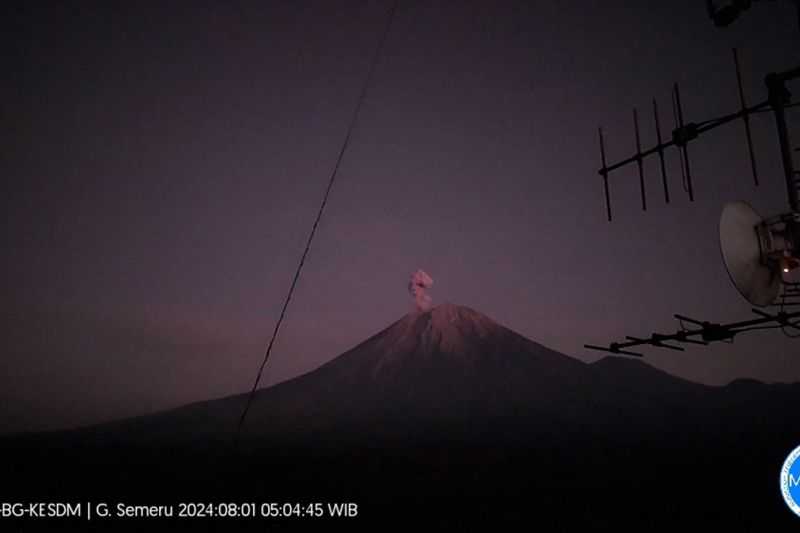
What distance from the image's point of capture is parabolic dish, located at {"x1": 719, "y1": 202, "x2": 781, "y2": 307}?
471cm

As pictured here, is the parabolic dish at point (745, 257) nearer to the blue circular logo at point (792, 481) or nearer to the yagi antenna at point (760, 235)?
the yagi antenna at point (760, 235)

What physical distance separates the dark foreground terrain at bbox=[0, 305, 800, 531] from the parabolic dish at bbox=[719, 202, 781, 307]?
141 feet

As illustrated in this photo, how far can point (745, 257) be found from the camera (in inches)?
190

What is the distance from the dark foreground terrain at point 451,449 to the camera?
1919 inches

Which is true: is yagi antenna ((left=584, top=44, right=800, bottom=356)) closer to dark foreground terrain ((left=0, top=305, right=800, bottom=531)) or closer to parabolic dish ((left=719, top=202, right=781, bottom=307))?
parabolic dish ((left=719, top=202, right=781, bottom=307))

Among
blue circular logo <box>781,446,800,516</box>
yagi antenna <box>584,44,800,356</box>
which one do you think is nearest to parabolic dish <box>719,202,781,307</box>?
yagi antenna <box>584,44,800,356</box>

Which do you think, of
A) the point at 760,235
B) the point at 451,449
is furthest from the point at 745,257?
the point at 451,449

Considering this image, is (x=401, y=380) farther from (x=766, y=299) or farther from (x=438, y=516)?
(x=766, y=299)

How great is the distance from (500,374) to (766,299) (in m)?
130

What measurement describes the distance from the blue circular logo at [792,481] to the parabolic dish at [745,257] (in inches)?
196

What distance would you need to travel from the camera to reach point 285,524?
153 feet

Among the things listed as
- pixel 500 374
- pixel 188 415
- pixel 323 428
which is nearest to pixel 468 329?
pixel 500 374

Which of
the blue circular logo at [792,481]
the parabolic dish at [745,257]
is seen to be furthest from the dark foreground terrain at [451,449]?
the parabolic dish at [745,257]

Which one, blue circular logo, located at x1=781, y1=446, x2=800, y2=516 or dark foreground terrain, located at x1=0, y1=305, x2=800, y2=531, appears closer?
blue circular logo, located at x1=781, y1=446, x2=800, y2=516
